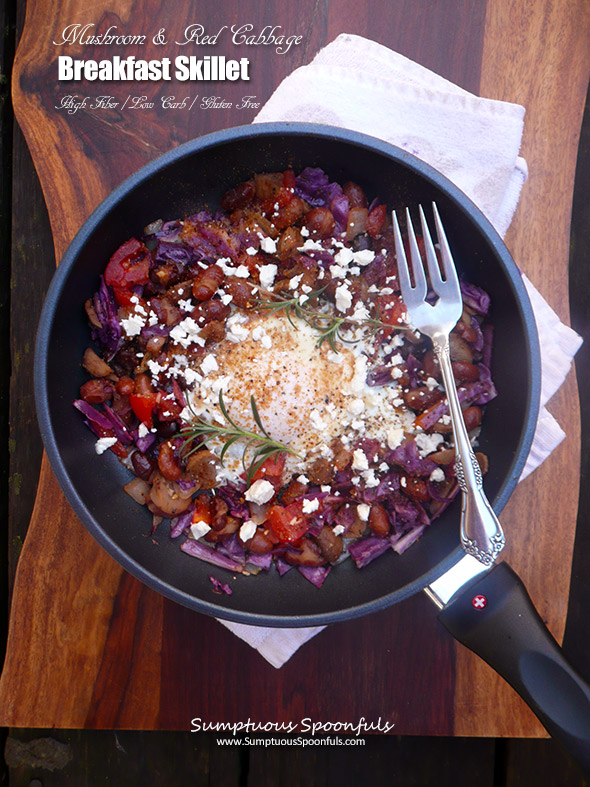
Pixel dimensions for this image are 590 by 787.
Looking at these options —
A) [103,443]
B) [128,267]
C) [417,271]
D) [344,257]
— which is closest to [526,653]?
[417,271]

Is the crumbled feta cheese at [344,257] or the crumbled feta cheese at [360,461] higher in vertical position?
the crumbled feta cheese at [344,257]

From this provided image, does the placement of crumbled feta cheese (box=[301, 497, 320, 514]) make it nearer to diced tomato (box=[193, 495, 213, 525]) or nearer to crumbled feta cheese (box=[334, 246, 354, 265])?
diced tomato (box=[193, 495, 213, 525])

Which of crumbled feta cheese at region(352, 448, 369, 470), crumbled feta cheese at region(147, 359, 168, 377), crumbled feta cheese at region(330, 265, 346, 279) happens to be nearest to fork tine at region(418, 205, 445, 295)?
crumbled feta cheese at region(330, 265, 346, 279)

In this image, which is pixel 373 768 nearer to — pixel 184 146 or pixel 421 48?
pixel 184 146

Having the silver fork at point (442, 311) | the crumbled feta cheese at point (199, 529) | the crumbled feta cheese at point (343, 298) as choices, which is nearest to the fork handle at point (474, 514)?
the silver fork at point (442, 311)

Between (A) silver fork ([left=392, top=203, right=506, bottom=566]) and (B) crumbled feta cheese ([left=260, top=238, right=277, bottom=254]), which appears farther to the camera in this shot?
(B) crumbled feta cheese ([left=260, top=238, right=277, bottom=254])

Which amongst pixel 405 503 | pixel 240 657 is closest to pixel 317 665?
pixel 240 657

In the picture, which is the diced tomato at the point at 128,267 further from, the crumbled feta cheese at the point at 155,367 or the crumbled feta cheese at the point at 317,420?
the crumbled feta cheese at the point at 317,420
